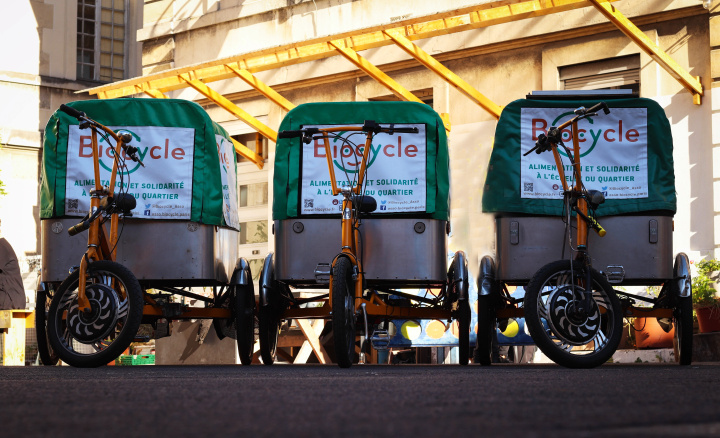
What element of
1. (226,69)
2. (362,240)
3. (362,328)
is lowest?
(362,328)

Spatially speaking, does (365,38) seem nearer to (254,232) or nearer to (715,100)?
(254,232)

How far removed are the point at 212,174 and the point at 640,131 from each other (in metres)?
3.36

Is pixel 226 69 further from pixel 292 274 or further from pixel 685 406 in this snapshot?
pixel 685 406

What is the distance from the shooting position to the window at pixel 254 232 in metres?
19.3

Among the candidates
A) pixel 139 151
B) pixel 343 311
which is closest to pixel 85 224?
pixel 139 151

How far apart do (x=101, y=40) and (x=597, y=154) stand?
23011 millimetres

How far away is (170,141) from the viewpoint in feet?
31.0

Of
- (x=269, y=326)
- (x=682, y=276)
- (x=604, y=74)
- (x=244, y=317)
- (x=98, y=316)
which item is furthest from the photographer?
(x=604, y=74)

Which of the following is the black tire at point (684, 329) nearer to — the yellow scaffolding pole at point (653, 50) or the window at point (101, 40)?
the yellow scaffolding pole at point (653, 50)

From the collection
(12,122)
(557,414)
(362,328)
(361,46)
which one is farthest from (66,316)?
(12,122)

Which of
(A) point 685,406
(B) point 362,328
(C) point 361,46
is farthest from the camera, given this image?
(C) point 361,46

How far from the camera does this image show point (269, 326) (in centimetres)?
965

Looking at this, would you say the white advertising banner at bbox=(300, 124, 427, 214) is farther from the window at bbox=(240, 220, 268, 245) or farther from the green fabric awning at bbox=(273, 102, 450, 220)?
the window at bbox=(240, 220, 268, 245)

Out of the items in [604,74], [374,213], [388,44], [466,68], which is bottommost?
[374,213]
